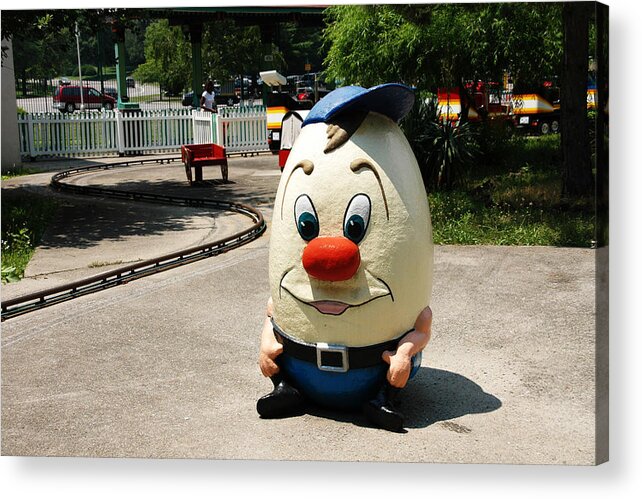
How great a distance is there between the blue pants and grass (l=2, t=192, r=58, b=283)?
4.99 meters

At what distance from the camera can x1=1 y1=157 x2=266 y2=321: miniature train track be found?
8617mm

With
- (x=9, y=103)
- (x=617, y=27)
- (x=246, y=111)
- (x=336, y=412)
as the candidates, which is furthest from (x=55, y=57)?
(x=246, y=111)

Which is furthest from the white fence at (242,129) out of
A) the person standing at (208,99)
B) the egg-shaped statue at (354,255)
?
the egg-shaped statue at (354,255)

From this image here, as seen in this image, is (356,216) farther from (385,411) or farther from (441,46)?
(441,46)

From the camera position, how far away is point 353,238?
5051 millimetres

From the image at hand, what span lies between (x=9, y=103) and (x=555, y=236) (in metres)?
9.53

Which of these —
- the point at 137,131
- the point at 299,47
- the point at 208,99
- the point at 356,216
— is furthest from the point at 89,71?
the point at 208,99

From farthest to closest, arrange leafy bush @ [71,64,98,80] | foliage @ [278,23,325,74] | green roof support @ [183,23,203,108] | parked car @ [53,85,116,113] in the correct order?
green roof support @ [183,23,203,108] < foliage @ [278,23,325,74] < parked car @ [53,85,116,113] < leafy bush @ [71,64,98,80]

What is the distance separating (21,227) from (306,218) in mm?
7494

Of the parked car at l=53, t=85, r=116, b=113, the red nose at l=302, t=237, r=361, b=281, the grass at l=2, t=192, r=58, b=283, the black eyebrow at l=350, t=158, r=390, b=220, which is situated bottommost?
the grass at l=2, t=192, r=58, b=283

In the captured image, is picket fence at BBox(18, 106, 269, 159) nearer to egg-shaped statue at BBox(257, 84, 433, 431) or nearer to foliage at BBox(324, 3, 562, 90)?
foliage at BBox(324, 3, 562, 90)

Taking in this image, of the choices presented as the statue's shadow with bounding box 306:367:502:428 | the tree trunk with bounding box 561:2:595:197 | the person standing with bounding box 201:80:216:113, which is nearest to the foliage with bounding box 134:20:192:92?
the person standing with bounding box 201:80:216:113

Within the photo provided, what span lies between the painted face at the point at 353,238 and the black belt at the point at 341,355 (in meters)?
0.04

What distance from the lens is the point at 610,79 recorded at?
4762 mm
